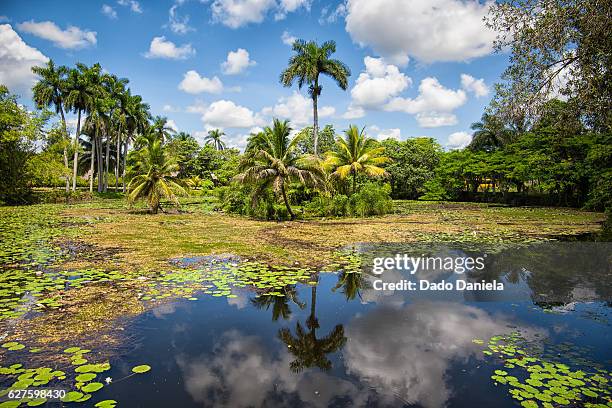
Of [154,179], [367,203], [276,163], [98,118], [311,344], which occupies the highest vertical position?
[98,118]

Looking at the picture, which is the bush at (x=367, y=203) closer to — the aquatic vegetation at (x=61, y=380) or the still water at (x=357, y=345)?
the still water at (x=357, y=345)

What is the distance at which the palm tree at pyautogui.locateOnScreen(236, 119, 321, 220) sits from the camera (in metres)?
18.2

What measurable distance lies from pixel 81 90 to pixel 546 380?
40741mm

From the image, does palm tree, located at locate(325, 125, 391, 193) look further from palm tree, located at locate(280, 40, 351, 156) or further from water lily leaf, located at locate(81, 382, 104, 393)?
water lily leaf, located at locate(81, 382, 104, 393)

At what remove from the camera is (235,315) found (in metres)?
5.43

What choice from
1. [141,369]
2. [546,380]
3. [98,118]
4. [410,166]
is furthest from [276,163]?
[410,166]

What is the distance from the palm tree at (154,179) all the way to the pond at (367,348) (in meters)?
16.7

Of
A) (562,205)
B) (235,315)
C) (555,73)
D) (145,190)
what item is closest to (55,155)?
(145,190)

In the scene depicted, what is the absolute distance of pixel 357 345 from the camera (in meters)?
4.45

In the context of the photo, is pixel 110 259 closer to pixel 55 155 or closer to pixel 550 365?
pixel 550 365

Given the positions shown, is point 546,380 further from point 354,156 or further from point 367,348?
point 354,156

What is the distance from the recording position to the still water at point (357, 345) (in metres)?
3.41

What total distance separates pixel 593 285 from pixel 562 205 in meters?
28.7

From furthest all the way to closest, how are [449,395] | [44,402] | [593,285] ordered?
[593,285] < [449,395] < [44,402]
